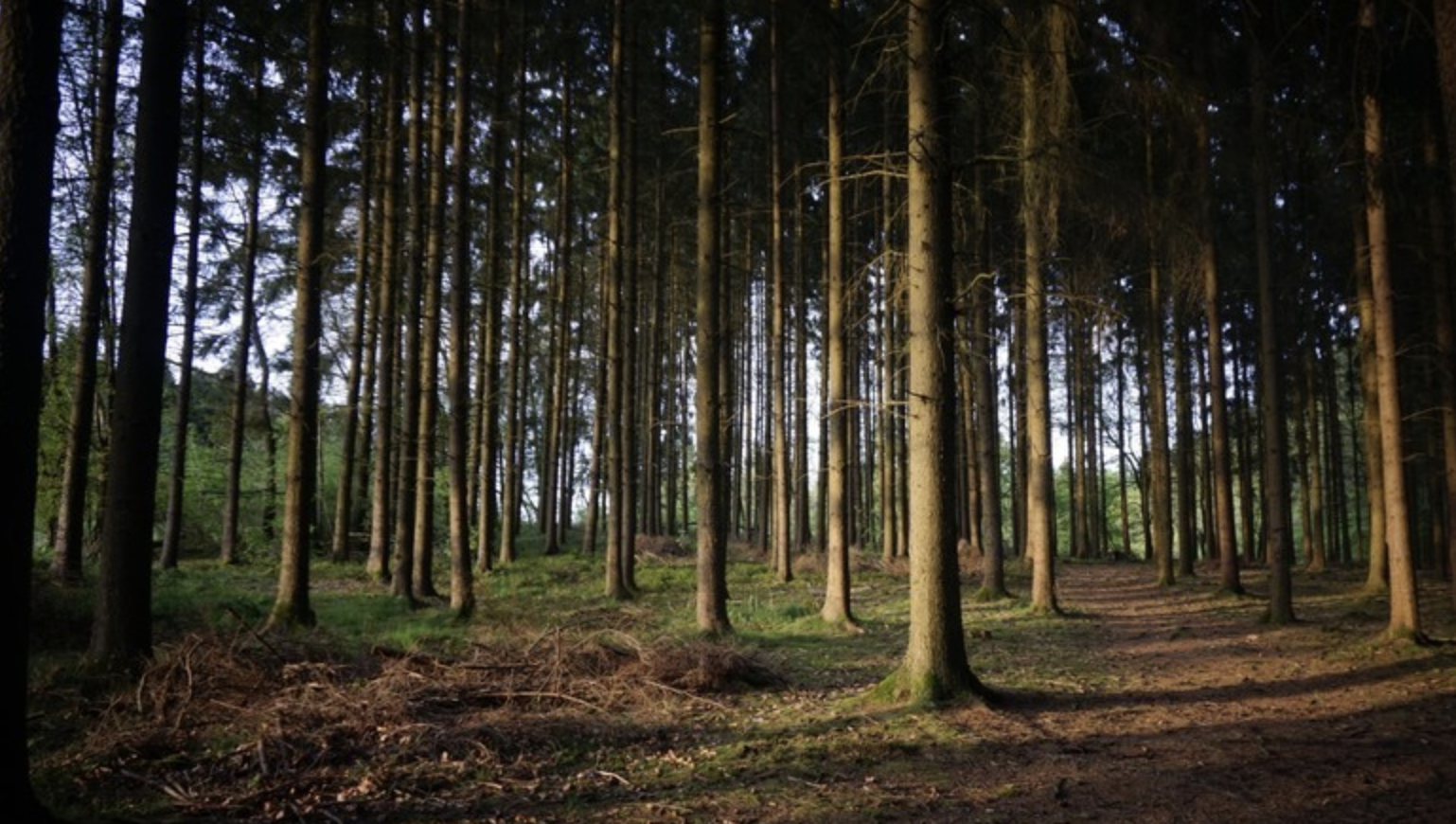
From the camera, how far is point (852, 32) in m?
13.1

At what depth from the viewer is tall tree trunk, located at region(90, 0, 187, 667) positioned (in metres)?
7.30

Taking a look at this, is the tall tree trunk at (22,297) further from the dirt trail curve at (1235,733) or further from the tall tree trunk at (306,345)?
the tall tree trunk at (306,345)

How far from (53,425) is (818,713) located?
1525 centimetres

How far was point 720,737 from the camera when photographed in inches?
259

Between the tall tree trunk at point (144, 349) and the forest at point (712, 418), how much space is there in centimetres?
4

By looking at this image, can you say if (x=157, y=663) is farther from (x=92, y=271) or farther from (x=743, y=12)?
(x=743, y=12)

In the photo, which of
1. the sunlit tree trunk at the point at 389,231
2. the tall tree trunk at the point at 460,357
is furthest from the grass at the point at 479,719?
the sunlit tree trunk at the point at 389,231

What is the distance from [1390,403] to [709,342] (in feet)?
29.0

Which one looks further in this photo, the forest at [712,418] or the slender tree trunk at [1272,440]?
the slender tree trunk at [1272,440]

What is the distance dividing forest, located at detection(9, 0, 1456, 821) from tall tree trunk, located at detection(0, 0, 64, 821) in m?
0.02

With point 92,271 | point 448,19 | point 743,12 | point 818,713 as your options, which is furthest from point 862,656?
point 92,271

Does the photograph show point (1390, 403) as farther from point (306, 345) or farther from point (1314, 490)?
point (1314, 490)

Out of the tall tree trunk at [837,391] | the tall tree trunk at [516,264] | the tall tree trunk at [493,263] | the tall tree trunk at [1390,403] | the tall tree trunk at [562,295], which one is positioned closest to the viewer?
the tall tree trunk at [1390,403]

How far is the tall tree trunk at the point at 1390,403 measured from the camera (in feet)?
32.9
